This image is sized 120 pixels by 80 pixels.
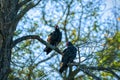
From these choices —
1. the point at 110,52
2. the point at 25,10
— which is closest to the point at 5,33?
the point at 25,10

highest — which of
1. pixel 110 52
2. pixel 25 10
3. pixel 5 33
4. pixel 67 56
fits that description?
pixel 25 10

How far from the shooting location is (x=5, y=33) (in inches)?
287

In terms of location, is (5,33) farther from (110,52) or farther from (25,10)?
(110,52)

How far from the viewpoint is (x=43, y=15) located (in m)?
11.8

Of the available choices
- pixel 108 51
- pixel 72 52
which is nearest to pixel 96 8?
pixel 108 51

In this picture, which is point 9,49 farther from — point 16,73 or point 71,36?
point 71,36

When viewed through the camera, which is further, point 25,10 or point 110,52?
point 110,52

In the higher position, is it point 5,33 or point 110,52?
point 5,33

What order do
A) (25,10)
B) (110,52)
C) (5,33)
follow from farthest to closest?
1. (110,52)
2. (25,10)
3. (5,33)

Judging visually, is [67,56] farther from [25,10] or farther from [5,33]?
[25,10]

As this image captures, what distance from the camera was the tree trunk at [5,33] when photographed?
7.08 meters

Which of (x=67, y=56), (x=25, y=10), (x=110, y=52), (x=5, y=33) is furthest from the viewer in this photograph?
(x=110, y=52)

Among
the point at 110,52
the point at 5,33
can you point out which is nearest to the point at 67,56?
the point at 5,33

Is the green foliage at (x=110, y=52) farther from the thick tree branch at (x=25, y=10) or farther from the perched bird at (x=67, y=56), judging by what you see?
the thick tree branch at (x=25, y=10)
